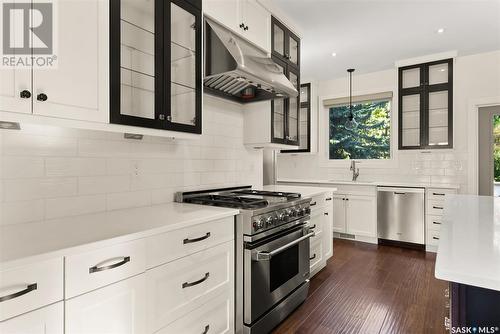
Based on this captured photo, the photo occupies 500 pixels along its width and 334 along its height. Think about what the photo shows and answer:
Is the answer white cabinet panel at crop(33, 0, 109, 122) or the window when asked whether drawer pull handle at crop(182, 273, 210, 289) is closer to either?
white cabinet panel at crop(33, 0, 109, 122)

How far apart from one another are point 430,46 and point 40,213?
4.67 meters

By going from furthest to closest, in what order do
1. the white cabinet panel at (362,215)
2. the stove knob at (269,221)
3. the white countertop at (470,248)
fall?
the white cabinet panel at (362,215) → the stove knob at (269,221) → the white countertop at (470,248)

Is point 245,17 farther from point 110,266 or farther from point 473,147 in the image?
point 473,147

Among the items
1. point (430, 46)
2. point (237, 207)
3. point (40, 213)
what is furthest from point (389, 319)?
point (430, 46)

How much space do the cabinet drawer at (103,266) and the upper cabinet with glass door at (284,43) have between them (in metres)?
2.30

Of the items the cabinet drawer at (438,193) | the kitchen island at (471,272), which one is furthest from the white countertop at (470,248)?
the cabinet drawer at (438,193)

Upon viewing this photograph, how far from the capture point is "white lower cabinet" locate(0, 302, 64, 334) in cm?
92

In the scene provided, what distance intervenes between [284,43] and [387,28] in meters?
1.33

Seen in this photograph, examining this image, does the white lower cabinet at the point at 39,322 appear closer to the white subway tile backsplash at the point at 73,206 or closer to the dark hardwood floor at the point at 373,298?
the white subway tile backsplash at the point at 73,206

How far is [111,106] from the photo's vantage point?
1.45 m

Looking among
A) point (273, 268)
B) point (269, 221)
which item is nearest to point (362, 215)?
point (273, 268)

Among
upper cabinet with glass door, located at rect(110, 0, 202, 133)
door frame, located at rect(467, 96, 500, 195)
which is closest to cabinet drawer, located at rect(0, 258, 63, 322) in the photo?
upper cabinet with glass door, located at rect(110, 0, 202, 133)

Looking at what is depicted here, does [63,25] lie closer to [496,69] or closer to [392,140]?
[392,140]

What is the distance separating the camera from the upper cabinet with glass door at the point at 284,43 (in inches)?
112
